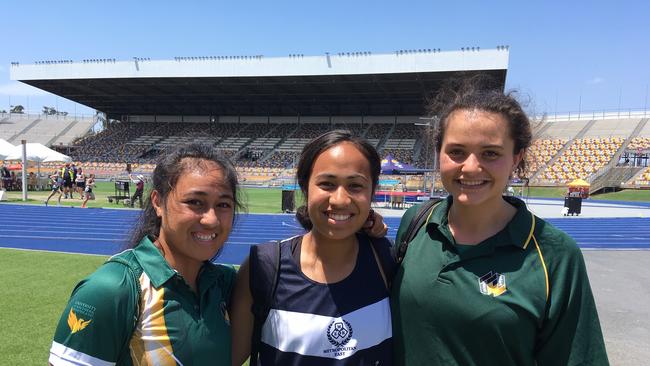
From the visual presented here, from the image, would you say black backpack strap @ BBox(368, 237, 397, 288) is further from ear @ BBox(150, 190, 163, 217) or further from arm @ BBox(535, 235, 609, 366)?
ear @ BBox(150, 190, 163, 217)

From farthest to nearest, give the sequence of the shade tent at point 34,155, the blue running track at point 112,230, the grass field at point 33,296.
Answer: the shade tent at point 34,155 → the blue running track at point 112,230 → the grass field at point 33,296

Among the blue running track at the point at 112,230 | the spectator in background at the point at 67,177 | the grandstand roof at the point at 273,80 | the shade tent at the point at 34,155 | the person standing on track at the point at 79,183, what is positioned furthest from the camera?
the grandstand roof at the point at 273,80

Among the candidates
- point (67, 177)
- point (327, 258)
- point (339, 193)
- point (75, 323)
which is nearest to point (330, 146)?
point (339, 193)

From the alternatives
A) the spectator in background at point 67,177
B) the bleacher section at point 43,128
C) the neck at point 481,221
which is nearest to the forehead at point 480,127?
the neck at point 481,221

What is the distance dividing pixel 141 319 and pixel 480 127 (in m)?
1.31

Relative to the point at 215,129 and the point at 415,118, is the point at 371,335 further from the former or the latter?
the point at 215,129

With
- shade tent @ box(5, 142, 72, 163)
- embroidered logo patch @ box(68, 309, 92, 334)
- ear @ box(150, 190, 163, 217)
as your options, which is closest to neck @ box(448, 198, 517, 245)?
ear @ box(150, 190, 163, 217)

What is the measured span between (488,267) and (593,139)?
143 ft

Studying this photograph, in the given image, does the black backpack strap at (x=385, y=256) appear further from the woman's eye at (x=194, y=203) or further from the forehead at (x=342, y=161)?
the woman's eye at (x=194, y=203)

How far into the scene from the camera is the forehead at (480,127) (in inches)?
61.6

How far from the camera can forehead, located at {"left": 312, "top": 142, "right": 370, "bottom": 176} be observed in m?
1.58

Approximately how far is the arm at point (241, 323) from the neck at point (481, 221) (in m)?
0.82

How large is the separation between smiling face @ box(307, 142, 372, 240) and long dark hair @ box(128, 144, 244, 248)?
13.5 inches

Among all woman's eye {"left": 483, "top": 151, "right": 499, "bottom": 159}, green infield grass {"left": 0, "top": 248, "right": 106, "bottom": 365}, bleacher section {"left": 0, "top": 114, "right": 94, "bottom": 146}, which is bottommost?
green infield grass {"left": 0, "top": 248, "right": 106, "bottom": 365}
